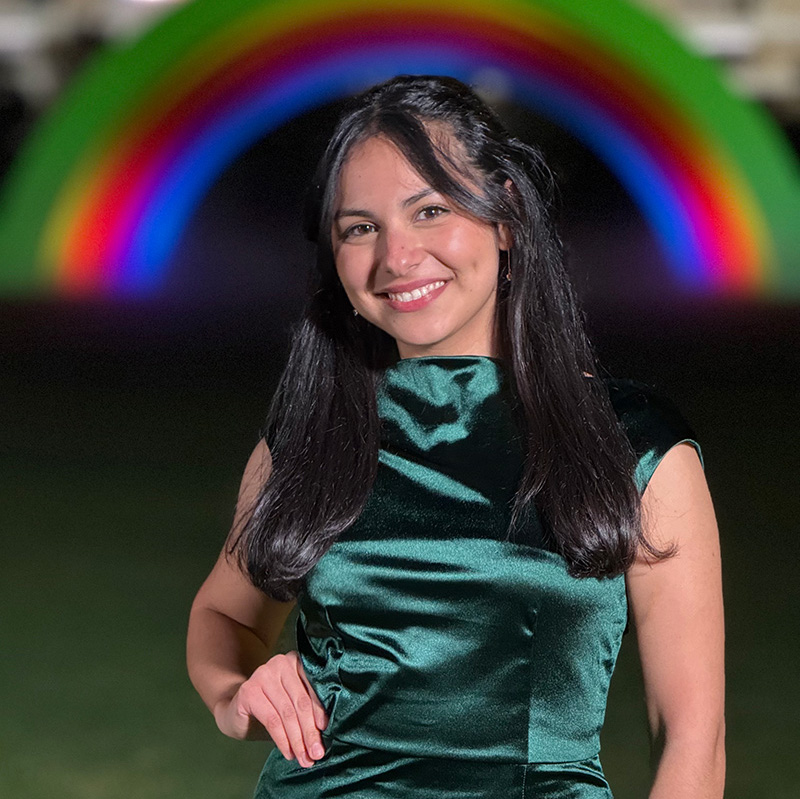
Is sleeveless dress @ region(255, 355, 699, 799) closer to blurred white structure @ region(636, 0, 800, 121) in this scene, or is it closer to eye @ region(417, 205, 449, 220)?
eye @ region(417, 205, 449, 220)

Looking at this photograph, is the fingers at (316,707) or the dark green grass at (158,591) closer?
the fingers at (316,707)

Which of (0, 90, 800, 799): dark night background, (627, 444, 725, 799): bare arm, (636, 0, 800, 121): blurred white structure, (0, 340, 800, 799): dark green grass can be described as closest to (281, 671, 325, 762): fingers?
(627, 444, 725, 799): bare arm

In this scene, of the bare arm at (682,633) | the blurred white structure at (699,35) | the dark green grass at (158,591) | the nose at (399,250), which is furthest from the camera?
the blurred white structure at (699,35)

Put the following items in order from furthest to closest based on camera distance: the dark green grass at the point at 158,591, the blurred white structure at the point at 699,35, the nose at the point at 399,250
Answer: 1. the blurred white structure at the point at 699,35
2. the dark green grass at the point at 158,591
3. the nose at the point at 399,250

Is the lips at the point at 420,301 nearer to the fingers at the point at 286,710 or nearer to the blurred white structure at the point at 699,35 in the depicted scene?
the fingers at the point at 286,710

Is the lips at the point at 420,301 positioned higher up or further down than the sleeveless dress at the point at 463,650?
higher up

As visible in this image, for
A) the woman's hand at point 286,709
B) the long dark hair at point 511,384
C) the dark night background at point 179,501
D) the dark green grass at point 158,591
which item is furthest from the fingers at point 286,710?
the dark green grass at point 158,591

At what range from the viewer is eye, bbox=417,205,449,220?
4.13ft

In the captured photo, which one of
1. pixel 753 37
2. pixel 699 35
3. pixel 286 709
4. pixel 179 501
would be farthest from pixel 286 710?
pixel 753 37

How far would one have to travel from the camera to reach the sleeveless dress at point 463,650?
1157 millimetres

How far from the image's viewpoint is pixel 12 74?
12055 mm

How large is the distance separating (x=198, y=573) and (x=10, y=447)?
207cm

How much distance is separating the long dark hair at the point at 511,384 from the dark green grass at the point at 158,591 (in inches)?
51.6

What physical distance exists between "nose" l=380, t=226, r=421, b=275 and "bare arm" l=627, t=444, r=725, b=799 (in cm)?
34
